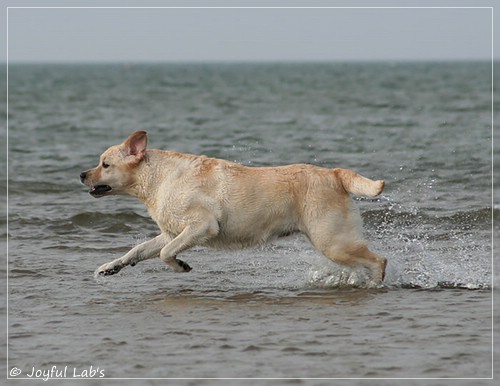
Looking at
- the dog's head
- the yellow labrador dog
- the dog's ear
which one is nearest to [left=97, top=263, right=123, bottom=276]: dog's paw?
the yellow labrador dog

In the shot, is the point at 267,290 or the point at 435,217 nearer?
the point at 267,290

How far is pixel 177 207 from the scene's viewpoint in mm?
9547

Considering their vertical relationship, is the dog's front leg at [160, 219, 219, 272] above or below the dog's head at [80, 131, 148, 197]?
below

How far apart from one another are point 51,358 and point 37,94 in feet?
160

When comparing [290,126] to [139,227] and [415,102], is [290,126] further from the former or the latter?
[139,227]

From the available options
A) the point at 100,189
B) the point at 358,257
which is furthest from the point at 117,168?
the point at 358,257

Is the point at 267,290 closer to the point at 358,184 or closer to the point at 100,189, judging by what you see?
the point at 358,184

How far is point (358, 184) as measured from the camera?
9.30 meters

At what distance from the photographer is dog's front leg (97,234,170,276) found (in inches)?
379

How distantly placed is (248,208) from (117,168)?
4.80 ft

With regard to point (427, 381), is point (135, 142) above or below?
above

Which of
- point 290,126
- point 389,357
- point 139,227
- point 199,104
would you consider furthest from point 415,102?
point 389,357

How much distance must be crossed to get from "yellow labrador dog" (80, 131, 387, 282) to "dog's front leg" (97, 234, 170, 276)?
0.01 m

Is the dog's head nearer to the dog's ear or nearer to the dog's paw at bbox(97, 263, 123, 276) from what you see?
the dog's ear
